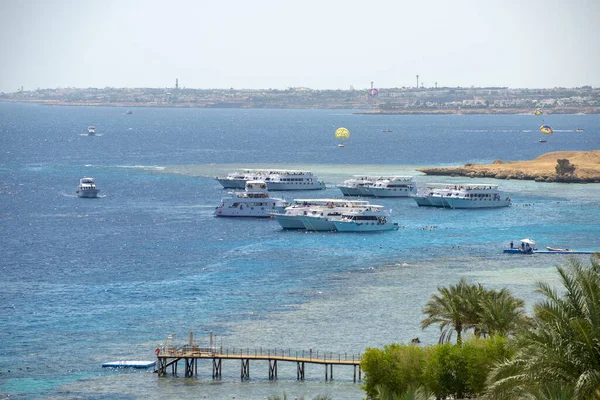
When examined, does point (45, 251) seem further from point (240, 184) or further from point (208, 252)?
point (240, 184)

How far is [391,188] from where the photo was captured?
16325cm

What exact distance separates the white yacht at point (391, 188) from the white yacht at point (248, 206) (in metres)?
26.2

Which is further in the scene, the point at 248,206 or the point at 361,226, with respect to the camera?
the point at 248,206

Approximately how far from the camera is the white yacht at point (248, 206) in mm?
138750

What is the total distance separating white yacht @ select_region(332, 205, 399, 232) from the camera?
126m

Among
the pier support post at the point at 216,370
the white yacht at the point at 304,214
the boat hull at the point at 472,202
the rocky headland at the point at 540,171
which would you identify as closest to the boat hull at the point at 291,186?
the boat hull at the point at 472,202

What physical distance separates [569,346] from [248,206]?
10592 cm

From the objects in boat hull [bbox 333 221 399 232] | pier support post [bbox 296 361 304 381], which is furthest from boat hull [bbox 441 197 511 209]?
pier support post [bbox 296 361 304 381]

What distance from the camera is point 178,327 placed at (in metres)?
75.6

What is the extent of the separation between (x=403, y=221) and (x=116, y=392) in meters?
77.1

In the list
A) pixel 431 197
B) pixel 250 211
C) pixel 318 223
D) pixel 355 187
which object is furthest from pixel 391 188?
pixel 318 223

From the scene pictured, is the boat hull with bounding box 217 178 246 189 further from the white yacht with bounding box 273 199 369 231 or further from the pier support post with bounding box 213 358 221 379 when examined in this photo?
the pier support post with bounding box 213 358 221 379

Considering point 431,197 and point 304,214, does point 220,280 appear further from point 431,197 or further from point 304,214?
point 431,197

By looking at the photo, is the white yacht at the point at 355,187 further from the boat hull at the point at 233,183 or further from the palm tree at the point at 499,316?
the palm tree at the point at 499,316
